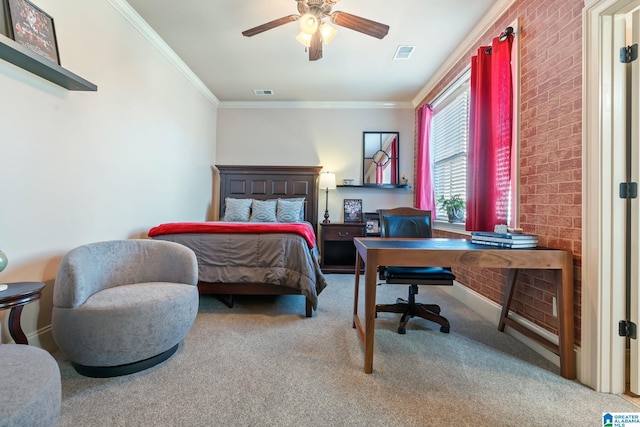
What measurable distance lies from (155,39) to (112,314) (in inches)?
109

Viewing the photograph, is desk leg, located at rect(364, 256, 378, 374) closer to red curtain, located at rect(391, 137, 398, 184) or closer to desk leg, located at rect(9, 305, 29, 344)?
desk leg, located at rect(9, 305, 29, 344)

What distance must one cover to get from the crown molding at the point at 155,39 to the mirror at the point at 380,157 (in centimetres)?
267

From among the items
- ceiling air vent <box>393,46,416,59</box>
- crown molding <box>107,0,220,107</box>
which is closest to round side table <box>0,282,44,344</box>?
crown molding <box>107,0,220,107</box>

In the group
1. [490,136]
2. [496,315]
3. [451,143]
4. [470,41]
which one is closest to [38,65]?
[490,136]

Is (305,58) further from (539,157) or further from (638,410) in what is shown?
(638,410)

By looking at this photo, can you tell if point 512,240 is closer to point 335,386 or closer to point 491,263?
point 491,263

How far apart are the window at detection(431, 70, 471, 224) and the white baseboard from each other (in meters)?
1.05

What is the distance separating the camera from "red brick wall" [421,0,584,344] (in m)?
1.57

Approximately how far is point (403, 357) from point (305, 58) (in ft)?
10.5

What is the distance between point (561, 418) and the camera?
4.02 feet

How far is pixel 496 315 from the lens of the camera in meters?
2.26

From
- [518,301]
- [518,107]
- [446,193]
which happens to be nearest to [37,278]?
[518,301]

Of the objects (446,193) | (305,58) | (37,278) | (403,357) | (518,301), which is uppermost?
(305,58)

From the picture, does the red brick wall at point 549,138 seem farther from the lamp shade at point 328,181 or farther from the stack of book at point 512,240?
the lamp shade at point 328,181
